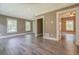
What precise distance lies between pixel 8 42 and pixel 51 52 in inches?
44.4

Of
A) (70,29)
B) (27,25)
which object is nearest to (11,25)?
(27,25)

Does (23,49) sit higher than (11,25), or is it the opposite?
(11,25)

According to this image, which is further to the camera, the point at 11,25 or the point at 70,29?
the point at 70,29

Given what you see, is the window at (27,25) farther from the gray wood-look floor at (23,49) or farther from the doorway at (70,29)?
the doorway at (70,29)

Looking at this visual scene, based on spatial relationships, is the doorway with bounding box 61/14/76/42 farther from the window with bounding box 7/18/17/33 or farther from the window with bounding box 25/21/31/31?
the window with bounding box 7/18/17/33

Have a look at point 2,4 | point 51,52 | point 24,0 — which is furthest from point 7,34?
point 51,52

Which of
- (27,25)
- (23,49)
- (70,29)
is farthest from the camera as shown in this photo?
(70,29)

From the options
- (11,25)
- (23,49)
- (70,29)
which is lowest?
(23,49)

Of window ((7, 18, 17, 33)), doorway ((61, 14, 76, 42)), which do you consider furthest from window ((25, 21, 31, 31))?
doorway ((61, 14, 76, 42))

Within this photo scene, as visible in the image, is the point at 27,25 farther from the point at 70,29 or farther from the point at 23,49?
the point at 70,29

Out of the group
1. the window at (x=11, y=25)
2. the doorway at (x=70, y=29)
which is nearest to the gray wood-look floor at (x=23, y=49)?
the window at (x=11, y=25)

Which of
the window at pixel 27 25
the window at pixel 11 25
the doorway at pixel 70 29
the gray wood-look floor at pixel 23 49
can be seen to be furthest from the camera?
the doorway at pixel 70 29

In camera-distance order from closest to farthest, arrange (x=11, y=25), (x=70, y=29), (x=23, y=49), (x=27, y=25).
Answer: (x=23, y=49) → (x=11, y=25) → (x=27, y=25) → (x=70, y=29)
